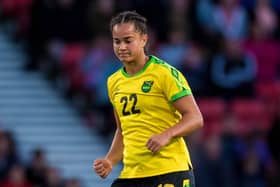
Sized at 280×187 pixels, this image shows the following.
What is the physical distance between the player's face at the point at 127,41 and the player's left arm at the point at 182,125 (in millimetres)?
462

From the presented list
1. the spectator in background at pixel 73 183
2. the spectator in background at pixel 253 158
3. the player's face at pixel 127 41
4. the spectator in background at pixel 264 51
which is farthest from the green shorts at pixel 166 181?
the spectator in background at pixel 264 51

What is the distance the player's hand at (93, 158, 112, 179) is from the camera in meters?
8.77

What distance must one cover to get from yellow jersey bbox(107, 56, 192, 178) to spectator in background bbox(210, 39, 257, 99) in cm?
708

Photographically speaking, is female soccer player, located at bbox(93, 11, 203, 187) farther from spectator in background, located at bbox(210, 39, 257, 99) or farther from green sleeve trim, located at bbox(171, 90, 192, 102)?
spectator in background, located at bbox(210, 39, 257, 99)

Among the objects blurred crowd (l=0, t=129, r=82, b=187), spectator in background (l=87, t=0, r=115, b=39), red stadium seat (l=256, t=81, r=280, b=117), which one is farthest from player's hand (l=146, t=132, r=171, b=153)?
spectator in background (l=87, t=0, r=115, b=39)

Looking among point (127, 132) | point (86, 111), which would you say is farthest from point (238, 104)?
point (127, 132)

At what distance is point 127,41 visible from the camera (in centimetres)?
863

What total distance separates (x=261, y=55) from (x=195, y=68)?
1467 millimetres

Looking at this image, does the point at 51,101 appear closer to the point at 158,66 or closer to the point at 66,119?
the point at 66,119

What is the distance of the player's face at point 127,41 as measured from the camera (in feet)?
28.3

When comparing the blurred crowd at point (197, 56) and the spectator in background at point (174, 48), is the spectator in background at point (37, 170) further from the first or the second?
the spectator in background at point (174, 48)

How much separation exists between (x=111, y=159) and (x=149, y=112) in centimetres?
53

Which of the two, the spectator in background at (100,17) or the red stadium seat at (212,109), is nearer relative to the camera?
the red stadium seat at (212,109)

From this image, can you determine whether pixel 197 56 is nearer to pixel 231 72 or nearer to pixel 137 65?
pixel 231 72
